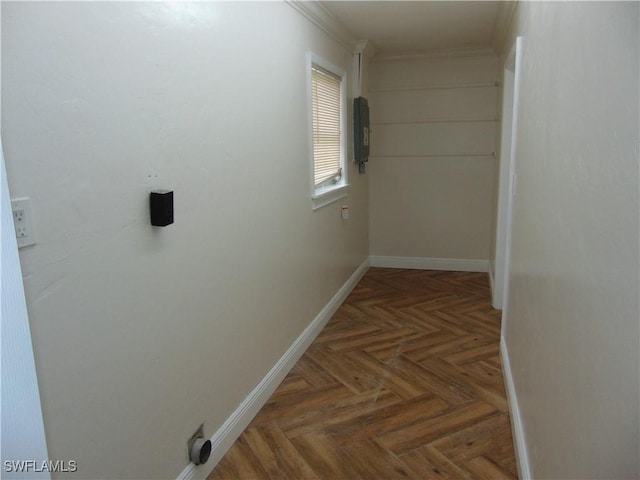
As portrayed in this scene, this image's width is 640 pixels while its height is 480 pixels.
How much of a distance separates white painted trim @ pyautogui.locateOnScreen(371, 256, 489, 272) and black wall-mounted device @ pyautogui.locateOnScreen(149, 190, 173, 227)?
404cm

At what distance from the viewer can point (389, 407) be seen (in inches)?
102

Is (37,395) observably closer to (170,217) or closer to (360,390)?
(170,217)

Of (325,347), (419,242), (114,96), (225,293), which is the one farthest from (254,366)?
(419,242)

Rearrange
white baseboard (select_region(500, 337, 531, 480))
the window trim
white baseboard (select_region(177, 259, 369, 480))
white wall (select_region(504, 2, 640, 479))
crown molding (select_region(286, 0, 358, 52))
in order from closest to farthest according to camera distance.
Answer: white wall (select_region(504, 2, 640, 479))
white baseboard (select_region(500, 337, 531, 480))
white baseboard (select_region(177, 259, 369, 480))
crown molding (select_region(286, 0, 358, 52))
the window trim

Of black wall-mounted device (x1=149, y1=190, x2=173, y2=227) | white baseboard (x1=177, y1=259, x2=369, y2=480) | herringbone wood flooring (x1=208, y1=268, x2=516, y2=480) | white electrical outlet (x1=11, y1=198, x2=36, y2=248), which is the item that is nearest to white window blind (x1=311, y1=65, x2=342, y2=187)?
white baseboard (x1=177, y1=259, x2=369, y2=480)

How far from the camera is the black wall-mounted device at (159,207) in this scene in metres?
1.60

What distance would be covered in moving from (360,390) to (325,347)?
63cm

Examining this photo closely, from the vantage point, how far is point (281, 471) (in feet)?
6.89

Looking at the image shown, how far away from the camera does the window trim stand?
3.17 meters

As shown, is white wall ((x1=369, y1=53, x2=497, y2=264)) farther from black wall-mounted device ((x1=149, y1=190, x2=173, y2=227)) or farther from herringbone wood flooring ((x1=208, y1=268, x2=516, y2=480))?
black wall-mounted device ((x1=149, y1=190, x2=173, y2=227))

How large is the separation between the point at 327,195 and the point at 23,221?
2599 millimetres

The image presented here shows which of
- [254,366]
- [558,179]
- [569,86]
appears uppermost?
[569,86]

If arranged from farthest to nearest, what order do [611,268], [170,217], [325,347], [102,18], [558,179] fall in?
[325,347]
[170,217]
[558,179]
[102,18]
[611,268]

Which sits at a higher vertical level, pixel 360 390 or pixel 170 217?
pixel 170 217
